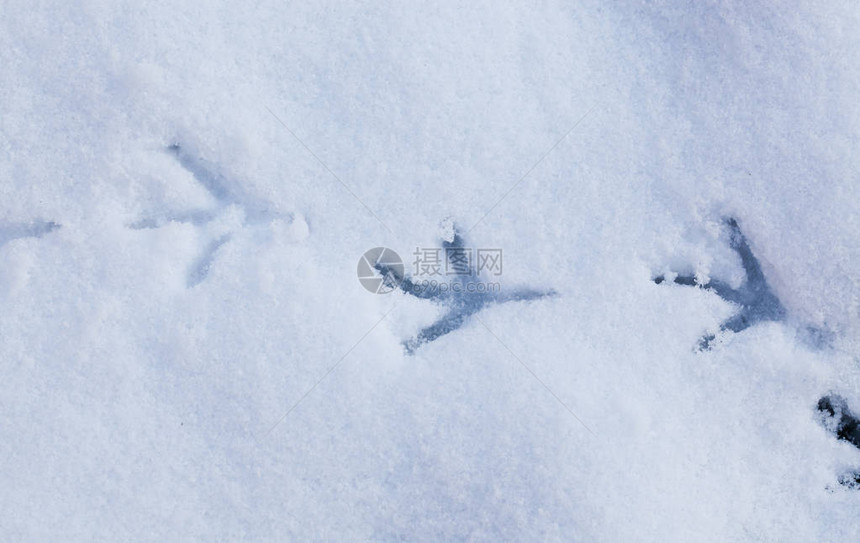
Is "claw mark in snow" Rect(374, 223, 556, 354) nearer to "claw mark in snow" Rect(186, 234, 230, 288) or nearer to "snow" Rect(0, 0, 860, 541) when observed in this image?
"snow" Rect(0, 0, 860, 541)

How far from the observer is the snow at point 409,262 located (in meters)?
1.09

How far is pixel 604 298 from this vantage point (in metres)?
1.15

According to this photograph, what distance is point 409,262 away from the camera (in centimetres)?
116

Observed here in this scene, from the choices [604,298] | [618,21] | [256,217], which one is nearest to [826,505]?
[604,298]
